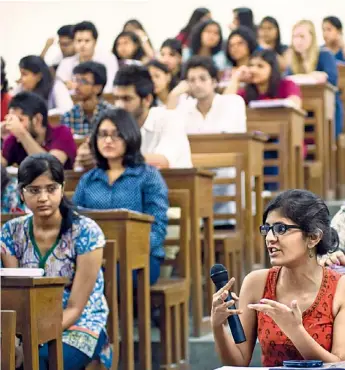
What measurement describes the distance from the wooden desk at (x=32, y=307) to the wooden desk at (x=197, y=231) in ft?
5.67

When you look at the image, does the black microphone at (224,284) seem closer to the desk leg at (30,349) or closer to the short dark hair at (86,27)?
the desk leg at (30,349)

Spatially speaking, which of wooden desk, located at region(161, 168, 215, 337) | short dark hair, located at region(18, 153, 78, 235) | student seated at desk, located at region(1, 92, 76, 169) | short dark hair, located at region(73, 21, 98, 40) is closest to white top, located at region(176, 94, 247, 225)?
student seated at desk, located at region(1, 92, 76, 169)

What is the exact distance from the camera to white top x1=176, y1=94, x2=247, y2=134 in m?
6.96

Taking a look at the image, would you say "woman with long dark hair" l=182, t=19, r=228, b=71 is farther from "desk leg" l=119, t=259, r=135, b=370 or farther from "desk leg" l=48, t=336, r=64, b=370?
"desk leg" l=48, t=336, r=64, b=370

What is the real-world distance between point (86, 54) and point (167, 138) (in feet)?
9.52

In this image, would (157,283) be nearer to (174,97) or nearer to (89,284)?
(89,284)

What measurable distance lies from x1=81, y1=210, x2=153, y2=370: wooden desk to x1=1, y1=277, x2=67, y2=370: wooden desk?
0.90 m

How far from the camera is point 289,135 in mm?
7223

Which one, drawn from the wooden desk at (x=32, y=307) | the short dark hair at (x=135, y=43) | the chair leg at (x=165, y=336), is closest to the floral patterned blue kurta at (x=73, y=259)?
the wooden desk at (x=32, y=307)

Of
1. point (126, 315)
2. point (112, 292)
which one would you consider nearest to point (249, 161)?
point (126, 315)

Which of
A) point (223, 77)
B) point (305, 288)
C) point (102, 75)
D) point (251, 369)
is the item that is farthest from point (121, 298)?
point (223, 77)

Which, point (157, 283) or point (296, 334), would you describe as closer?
point (296, 334)

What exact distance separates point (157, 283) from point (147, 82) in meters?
1.37

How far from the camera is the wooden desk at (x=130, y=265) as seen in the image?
484cm
